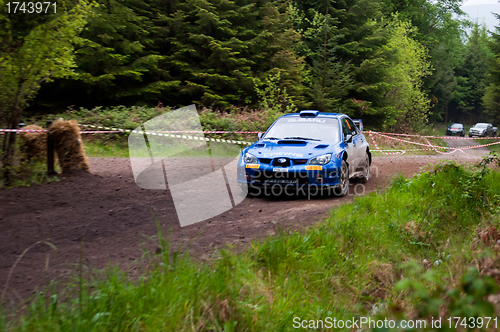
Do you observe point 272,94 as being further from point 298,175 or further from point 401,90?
point 401,90

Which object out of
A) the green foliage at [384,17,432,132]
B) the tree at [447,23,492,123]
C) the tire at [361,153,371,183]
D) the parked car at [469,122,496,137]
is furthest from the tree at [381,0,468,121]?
the tire at [361,153,371,183]

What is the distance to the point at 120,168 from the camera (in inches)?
446

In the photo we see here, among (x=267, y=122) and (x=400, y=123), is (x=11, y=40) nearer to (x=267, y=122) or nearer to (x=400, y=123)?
(x=267, y=122)

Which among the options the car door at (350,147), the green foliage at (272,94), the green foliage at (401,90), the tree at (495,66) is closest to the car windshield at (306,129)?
the car door at (350,147)

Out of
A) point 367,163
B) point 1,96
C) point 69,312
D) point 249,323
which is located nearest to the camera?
point 69,312

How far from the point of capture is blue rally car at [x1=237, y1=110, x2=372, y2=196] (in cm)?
805

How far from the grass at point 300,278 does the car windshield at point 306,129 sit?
→ 6.02 feet

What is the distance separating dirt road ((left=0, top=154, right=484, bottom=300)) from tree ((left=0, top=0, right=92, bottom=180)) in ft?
5.47

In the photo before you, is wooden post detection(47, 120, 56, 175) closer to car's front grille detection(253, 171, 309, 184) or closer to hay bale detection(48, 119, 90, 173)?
hay bale detection(48, 119, 90, 173)

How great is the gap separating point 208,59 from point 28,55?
1598 centimetres

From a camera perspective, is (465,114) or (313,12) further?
(465,114)

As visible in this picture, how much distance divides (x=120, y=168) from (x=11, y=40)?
14.6ft

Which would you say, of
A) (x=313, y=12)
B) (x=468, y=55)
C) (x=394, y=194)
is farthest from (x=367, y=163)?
(x=468, y=55)

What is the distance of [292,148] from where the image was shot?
8414mm
